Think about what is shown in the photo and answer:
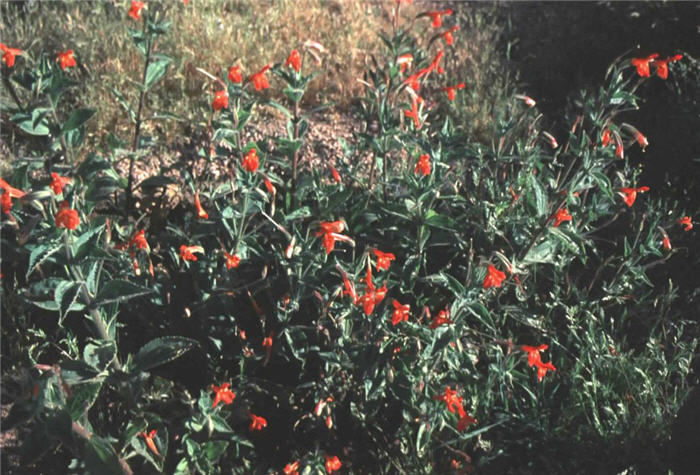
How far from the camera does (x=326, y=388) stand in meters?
2.56

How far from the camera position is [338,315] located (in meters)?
2.50

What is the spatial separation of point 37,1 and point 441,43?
283 cm

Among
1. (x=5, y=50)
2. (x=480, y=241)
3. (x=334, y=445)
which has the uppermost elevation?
(x=5, y=50)

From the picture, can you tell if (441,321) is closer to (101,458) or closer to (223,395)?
(223,395)

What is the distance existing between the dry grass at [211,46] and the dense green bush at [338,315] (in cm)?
153

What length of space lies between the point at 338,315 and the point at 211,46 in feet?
9.35

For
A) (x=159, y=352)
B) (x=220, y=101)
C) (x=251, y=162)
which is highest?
(x=220, y=101)

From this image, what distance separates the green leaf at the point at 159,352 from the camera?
92.3 inches

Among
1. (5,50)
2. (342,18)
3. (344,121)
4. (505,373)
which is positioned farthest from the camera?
(342,18)

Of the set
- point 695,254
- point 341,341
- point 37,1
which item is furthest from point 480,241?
point 37,1

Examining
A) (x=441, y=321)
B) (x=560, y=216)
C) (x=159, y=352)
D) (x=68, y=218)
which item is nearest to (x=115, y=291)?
(x=159, y=352)

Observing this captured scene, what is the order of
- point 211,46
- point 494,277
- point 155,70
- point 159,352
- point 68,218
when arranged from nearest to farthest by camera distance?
point 68,218
point 494,277
point 159,352
point 155,70
point 211,46

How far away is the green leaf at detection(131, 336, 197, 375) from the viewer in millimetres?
2344

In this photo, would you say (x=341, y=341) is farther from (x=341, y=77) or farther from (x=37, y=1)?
(x=37, y=1)
